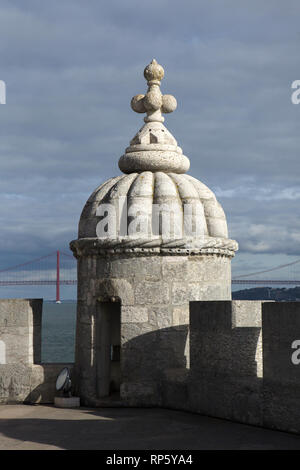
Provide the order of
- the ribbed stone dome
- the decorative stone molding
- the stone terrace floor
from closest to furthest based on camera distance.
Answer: the stone terrace floor
the decorative stone molding
the ribbed stone dome

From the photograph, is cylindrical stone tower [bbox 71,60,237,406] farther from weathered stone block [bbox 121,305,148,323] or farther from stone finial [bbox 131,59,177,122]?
stone finial [bbox 131,59,177,122]

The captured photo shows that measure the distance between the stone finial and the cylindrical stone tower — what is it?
2.19 feet

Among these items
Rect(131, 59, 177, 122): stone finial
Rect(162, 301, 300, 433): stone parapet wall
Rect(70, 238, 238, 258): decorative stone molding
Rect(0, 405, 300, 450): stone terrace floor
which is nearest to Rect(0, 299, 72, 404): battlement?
Rect(0, 405, 300, 450): stone terrace floor

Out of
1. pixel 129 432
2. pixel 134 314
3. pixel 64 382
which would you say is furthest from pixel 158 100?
pixel 129 432

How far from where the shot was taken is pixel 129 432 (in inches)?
271

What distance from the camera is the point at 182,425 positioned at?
721 centimetres

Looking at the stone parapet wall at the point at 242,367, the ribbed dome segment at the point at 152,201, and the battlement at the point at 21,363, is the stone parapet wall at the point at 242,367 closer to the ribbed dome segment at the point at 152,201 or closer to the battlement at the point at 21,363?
the ribbed dome segment at the point at 152,201

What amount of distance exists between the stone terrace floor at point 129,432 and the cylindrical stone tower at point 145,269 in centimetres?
62

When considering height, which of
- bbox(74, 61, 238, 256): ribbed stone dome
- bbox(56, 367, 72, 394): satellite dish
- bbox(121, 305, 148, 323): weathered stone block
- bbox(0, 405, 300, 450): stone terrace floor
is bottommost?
bbox(0, 405, 300, 450): stone terrace floor

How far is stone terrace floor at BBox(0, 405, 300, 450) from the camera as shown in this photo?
6324mm

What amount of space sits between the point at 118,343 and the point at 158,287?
253 cm

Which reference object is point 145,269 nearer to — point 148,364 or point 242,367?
point 148,364

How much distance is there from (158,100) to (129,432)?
16.3 feet
